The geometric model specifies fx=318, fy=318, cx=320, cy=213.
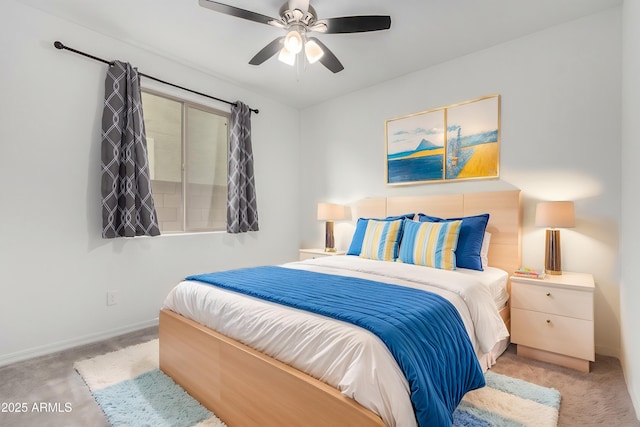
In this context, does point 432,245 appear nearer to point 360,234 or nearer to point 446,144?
point 360,234

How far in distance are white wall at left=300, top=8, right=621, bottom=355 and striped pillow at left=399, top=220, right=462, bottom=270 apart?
74 centimetres

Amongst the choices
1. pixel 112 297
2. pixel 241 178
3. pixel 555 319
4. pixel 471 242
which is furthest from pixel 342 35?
pixel 112 297

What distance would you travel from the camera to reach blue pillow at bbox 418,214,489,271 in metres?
2.48

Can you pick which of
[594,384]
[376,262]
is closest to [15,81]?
[376,262]

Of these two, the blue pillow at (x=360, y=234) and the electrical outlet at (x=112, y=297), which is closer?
the electrical outlet at (x=112, y=297)

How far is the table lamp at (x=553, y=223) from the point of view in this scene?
90.7 inches

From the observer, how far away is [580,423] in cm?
160

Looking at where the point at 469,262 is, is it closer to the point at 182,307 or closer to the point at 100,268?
the point at 182,307

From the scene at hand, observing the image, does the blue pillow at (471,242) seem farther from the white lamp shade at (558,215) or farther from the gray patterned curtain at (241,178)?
the gray patterned curtain at (241,178)

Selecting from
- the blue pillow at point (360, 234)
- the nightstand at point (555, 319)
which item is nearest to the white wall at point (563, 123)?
the nightstand at point (555, 319)

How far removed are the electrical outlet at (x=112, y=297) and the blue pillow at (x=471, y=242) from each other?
292cm

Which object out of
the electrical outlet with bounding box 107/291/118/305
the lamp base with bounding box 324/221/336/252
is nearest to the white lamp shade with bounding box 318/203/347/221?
the lamp base with bounding box 324/221/336/252

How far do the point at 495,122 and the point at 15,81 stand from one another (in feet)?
12.6

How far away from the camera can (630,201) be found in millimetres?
1906
